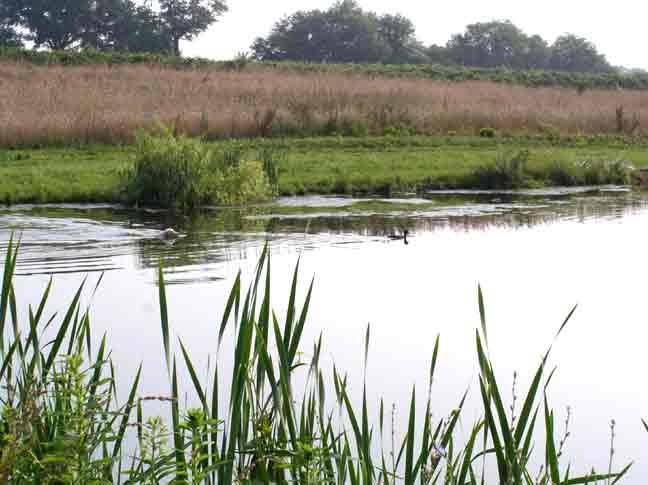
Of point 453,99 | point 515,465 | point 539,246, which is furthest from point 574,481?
point 453,99

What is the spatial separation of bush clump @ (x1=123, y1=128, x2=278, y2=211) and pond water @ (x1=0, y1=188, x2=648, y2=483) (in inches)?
19.8

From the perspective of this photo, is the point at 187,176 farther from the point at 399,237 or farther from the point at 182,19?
the point at 182,19

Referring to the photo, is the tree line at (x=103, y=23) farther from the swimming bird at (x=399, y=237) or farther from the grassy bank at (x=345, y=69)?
the swimming bird at (x=399, y=237)

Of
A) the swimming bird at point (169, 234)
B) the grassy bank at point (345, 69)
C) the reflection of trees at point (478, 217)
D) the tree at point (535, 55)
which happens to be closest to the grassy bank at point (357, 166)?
the reflection of trees at point (478, 217)

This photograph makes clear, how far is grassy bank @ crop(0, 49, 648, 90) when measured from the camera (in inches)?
1442

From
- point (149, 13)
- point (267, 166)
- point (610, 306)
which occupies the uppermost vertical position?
point (149, 13)

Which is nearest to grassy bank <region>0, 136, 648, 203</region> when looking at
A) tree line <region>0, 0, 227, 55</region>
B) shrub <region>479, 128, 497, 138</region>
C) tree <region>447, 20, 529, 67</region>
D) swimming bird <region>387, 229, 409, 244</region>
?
shrub <region>479, 128, 497, 138</region>

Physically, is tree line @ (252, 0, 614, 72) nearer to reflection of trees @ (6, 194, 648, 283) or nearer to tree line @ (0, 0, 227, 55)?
tree line @ (0, 0, 227, 55)

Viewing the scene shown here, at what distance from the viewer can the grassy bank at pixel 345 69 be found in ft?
120

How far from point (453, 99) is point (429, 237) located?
14.4m

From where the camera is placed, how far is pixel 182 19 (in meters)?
55.5

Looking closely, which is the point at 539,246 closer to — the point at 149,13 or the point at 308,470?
the point at 308,470

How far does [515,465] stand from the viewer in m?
3.04

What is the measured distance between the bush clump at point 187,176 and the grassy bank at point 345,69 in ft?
58.9
